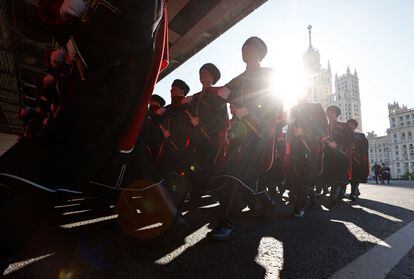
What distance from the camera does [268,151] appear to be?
8.50 feet

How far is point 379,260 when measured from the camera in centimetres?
158

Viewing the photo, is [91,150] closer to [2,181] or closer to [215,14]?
[2,181]

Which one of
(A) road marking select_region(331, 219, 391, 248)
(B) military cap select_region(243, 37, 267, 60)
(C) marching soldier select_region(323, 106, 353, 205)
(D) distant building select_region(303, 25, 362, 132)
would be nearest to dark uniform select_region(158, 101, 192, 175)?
(B) military cap select_region(243, 37, 267, 60)

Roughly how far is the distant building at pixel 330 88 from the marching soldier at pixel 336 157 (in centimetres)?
11184

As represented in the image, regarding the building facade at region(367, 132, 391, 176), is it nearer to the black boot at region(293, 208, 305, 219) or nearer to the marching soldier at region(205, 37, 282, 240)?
the black boot at region(293, 208, 305, 219)

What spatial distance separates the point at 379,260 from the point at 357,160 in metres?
5.36

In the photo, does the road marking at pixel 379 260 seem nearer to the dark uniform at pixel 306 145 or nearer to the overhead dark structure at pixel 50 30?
the dark uniform at pixel 306 145

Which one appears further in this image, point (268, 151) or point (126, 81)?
point (268, 151)

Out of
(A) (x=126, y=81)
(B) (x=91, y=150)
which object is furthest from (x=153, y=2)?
(B) (x=91, y=150)

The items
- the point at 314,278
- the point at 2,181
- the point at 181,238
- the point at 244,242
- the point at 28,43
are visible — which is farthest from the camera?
the point at 28,43

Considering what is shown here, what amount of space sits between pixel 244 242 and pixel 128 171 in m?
→ 1.19

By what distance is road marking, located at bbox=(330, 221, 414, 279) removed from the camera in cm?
134

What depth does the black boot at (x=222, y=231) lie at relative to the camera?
6.75 feet

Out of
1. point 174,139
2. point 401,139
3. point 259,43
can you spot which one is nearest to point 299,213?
point 174,139
